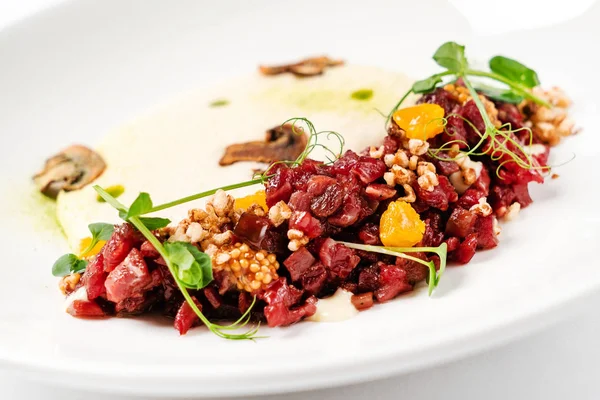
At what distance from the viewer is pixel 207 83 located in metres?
6.01

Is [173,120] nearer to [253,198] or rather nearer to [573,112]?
[253,198]

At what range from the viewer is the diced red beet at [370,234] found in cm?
339

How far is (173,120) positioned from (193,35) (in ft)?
4.58

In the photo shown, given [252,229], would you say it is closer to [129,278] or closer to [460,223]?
[129,278]

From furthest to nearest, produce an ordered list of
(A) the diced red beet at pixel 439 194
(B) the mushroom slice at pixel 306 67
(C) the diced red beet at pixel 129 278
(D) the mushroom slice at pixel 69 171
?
(B) the mushroom slice at pixel 306 67 → (D) the mushroom slice at pixel 69 171 → (A) the diced red beet at pixel 439 194 → (C) the diced red beet at pixel 129 278

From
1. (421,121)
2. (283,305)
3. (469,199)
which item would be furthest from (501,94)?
(283,305)

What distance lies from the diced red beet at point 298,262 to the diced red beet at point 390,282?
34cm

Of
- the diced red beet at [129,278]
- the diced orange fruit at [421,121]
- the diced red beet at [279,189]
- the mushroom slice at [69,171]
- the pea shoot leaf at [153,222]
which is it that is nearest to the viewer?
the diced red beet at [129,278]

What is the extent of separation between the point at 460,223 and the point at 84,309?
1.85 metres

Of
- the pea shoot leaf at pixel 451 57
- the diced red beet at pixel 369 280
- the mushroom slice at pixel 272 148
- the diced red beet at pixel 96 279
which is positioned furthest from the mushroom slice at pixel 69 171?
the pea shoot leaf at pixel 451 57

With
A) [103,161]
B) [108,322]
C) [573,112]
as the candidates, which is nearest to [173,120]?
[103,161]

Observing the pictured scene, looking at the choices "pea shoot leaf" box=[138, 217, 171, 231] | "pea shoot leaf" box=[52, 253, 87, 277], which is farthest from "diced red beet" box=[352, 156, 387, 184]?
"pea shoot leaf" box=[52, 253, 87, 277]

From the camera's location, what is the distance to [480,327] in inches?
106

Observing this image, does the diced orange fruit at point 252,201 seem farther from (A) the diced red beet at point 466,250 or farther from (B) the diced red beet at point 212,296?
(A) the diced red beet at point 466,250
